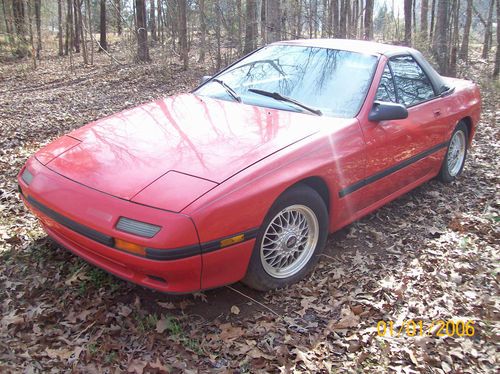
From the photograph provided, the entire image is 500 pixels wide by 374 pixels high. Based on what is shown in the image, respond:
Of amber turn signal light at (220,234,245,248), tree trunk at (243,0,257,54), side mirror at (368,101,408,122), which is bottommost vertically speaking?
amber turn signal light at (220,234,245,248)

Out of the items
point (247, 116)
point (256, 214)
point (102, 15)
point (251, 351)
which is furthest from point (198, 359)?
point (102, 15)

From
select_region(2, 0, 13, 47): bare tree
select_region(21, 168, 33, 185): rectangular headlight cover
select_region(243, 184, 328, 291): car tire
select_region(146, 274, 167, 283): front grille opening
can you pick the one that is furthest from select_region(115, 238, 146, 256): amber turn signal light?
select_region(2, 0, 13, 47): bare tree

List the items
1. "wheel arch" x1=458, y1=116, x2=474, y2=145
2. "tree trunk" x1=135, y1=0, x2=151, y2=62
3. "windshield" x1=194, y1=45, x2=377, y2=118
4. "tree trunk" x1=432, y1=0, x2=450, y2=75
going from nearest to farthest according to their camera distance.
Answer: "windshield" x1=194, y1=45, x2=377, y2=118
"wheel arch" x1=458, y1=116, x2=474, y2=145
"tree trunk" x1=432, y1=0, x2=450, y2=75
"tree trunk" x1=135, y1=0, x2=151, y2=62

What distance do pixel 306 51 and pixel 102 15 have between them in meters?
19.8

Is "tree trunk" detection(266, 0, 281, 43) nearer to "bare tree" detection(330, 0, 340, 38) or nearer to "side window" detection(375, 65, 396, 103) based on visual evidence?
"bare tree" detection(330, 0, 340, 38)

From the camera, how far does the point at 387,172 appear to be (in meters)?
3.77

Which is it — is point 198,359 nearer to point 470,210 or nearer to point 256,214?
point 256,214

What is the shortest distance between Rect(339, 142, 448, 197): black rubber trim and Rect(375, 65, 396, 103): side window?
0.57 meters

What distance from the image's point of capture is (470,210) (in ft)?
14.9

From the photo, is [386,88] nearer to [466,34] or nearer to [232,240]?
[232,240]

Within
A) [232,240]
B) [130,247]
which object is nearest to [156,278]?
[130,247]

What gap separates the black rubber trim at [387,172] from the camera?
3.38m

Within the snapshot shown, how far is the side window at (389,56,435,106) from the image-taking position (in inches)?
159

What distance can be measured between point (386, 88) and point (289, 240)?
5.60 ft
